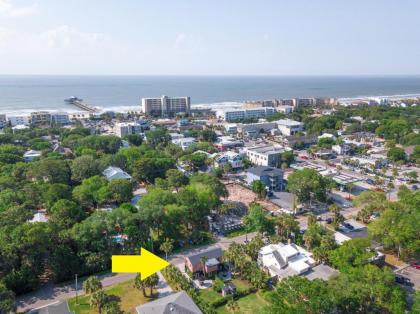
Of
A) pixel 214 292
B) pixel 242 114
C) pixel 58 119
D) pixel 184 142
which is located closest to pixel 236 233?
pixel 214 292

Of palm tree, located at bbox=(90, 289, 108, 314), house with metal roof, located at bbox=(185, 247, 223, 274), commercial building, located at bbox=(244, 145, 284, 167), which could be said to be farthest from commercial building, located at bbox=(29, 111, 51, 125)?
palm tree, located at bbox=(90, 289, 108, 314)

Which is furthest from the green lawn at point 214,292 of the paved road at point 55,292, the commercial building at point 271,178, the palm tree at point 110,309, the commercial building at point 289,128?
the commercial building at point 289,128

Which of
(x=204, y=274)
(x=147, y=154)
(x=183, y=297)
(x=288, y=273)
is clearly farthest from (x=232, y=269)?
(x=147, y=154)

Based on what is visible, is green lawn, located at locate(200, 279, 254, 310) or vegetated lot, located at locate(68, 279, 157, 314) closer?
vegetated lot, located at locate(68, 279, 157, 314)

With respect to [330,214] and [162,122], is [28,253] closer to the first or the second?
[330,214]

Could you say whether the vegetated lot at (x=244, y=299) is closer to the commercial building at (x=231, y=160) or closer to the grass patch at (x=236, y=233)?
the grass patch at (x=236, y=233)

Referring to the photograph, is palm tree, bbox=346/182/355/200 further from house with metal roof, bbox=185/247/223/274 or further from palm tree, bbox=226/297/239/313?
palm tree, bbox=226/297/239/313

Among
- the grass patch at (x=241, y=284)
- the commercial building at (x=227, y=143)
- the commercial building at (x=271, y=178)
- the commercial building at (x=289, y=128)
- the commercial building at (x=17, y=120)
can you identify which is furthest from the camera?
the commercial building at (x=17, y=120)
